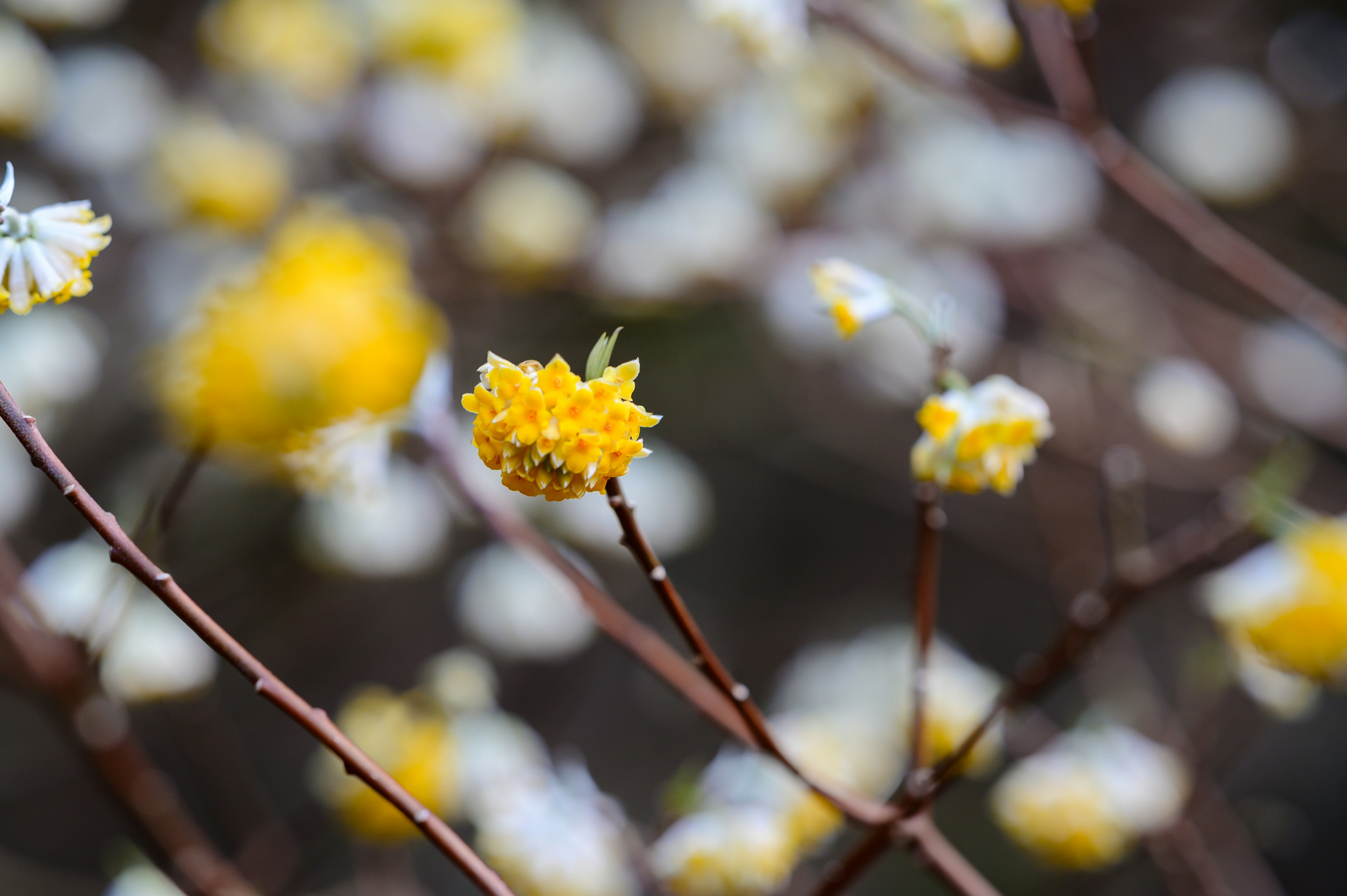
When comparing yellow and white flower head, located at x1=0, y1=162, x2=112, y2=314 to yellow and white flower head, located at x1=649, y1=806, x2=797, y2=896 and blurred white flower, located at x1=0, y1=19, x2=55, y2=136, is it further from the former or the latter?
blurred white flower, located at x1=0, y1=19, x2=55, y2=136

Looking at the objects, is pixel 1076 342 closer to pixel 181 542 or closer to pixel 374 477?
pixel 374 477

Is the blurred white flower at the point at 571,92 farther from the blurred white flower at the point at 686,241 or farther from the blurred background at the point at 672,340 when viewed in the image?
the blurred white flower at the point at 686,241

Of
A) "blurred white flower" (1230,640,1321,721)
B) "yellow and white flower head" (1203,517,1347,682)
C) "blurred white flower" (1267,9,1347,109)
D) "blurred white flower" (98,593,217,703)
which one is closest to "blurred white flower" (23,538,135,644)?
"blurred white flower" (98,593,217,703)

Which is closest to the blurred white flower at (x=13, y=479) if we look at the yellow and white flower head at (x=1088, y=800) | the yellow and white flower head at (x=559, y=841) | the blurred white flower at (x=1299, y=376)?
the yellow and white flower head at (x=559, y=841)

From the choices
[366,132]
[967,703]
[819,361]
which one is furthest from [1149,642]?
[366,132]

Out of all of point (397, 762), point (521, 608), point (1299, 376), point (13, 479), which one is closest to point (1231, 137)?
point (1299, 376)

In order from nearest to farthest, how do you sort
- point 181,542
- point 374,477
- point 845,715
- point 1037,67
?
point 374,477
point 845,715
point 181,542
point 1037,67

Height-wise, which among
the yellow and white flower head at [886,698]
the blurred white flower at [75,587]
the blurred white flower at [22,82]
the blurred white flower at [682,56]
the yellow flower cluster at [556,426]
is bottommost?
the yellow and white flower head at [886,698]
